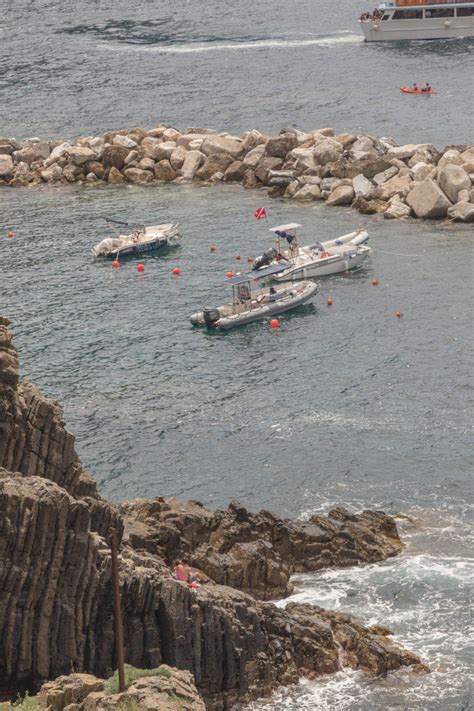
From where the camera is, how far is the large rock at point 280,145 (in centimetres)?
12756

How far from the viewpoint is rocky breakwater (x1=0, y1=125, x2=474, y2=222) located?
116 m

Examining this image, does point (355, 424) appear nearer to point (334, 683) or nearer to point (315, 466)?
point (315, 466)

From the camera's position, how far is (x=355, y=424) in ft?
252

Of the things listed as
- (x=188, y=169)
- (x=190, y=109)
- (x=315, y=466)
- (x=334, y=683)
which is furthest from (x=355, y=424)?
(x=190, y=109)

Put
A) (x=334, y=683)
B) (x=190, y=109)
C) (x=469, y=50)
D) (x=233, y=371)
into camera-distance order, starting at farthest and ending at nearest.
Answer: (x=469, y=50)
(x=190, y=109)
(x=233, y=371)
(x=334, y=683)

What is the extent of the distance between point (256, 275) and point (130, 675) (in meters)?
57.4

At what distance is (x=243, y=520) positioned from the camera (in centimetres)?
6162

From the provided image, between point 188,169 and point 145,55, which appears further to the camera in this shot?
point 145,55

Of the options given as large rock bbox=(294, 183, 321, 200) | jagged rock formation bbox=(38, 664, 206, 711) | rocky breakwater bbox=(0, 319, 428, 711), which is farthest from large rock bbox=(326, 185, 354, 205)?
jagged rock formation bbox=(38, 664, 206, 711)

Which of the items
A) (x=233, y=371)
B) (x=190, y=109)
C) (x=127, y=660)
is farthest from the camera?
(x=190, y=109)

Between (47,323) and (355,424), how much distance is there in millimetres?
27377

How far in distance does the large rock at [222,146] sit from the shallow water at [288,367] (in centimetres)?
514

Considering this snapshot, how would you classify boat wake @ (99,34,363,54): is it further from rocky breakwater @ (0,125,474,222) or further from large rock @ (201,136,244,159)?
large rock @ (201,136,244,159)

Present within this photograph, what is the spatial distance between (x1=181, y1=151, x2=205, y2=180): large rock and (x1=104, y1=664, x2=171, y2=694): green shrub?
89.4 metres
